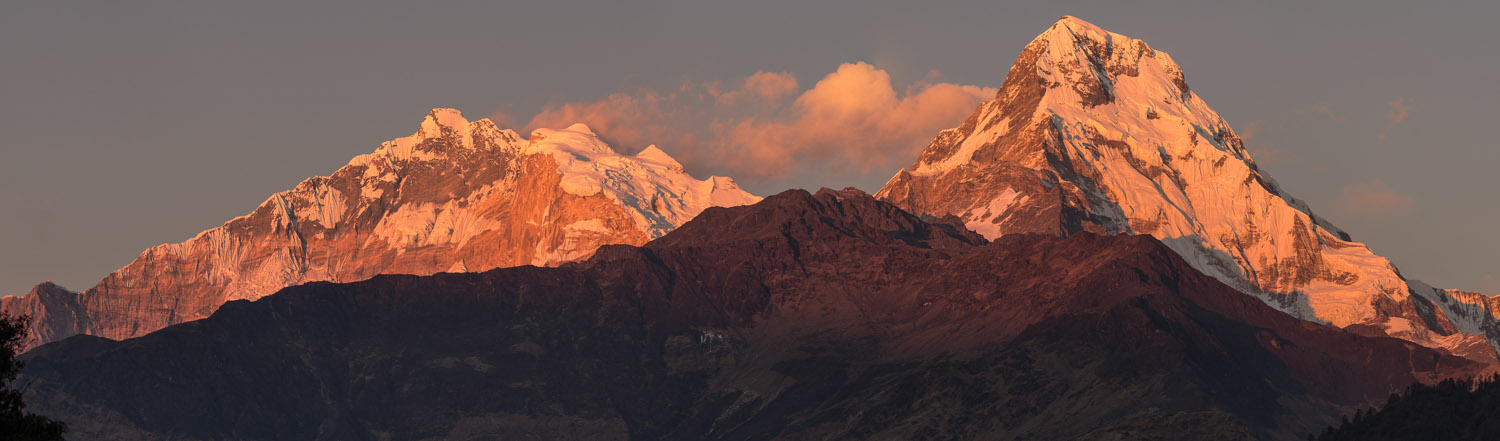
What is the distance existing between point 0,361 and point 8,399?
72.6 inches

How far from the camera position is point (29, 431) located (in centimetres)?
10269

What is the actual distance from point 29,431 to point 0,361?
12.1 feet

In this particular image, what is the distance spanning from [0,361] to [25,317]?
3.34 meters

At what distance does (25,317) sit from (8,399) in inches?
179

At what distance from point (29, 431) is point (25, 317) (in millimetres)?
5698

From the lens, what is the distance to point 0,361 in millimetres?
101750

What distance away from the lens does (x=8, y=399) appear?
102m

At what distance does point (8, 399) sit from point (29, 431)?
6.34 feet
